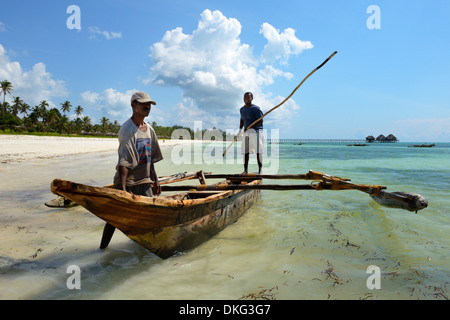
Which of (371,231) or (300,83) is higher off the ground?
(300,83)

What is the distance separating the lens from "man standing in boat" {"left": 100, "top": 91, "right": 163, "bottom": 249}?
296 cm

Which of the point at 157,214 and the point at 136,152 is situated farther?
the point at 136,152

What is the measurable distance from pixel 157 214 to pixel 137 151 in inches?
33.5

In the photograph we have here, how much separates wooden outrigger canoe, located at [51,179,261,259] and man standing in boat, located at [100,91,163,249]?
1.57 feet

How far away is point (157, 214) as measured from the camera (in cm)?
276

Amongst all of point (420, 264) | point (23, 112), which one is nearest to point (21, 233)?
point (420, 264)

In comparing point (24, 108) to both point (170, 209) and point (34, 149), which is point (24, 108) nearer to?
point (34, 149)

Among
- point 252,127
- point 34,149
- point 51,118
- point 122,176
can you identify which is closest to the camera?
point 122,176

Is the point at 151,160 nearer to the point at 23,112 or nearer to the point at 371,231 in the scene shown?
the point at 371,231

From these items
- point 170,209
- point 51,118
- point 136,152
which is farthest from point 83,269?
point 51,118

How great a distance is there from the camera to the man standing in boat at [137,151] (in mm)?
2959

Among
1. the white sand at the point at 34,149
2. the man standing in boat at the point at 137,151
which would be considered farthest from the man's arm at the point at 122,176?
the white sand at the point at 34,149
